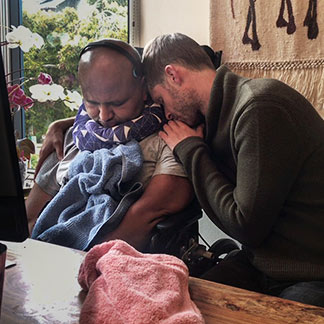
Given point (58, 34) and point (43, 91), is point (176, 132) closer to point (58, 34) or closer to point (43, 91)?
point (43, 91)

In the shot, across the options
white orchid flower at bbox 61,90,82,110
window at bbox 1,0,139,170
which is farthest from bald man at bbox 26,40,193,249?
window at bbox 1,0,139,170

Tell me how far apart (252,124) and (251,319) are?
22.3 inches

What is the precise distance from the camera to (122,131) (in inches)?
60.0

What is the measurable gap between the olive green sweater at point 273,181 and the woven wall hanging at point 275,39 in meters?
0.75

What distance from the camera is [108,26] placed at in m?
2.53

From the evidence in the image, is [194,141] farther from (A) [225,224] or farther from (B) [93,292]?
A: (B) [93,292]

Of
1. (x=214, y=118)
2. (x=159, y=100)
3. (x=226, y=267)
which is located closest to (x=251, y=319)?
(x=226, y=267)

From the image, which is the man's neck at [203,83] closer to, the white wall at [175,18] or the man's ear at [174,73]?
the man's ear at [174,73]

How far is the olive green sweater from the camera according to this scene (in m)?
1.11

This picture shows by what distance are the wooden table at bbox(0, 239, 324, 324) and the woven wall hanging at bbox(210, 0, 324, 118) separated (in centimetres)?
134

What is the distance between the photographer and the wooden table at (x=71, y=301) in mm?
701

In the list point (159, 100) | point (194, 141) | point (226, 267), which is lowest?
point (226, 267)

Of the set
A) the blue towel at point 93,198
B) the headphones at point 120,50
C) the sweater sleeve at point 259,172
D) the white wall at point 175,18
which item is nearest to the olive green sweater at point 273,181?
the sweater sleeve at point 259,172

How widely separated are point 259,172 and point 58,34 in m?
1.71
